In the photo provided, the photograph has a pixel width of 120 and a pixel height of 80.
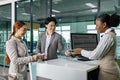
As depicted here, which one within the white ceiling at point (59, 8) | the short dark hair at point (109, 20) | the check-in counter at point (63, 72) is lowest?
the check-in counter at point (63, 72)

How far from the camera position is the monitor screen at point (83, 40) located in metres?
2.35

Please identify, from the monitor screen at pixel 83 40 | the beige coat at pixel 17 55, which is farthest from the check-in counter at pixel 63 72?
the monitor screen at pixel 83 40

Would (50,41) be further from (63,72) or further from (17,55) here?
(63,72)

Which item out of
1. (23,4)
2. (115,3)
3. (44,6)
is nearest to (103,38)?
(115,3)

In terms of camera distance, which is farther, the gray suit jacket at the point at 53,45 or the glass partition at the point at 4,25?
the glass partition at the point at 4,25

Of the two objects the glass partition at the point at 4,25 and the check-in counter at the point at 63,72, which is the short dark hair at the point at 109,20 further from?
the glass partition at the point at 4,25

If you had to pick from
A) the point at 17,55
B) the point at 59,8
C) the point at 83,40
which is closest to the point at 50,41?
the point at 83,40

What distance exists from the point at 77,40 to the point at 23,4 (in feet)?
13.1

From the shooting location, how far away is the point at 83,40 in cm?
238

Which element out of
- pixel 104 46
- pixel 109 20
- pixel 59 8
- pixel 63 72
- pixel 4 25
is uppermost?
pixel 59 8

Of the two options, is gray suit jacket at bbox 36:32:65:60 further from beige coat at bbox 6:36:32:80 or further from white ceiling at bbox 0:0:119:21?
white ceiling at bbox 0:0:119:21

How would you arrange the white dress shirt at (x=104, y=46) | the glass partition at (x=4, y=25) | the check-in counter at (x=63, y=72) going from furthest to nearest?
1. the glass partition at (x=4, y=25)
2. the white dress shirt at (x=104, y=46)
3. the check-in counter at (x=63, y=72)

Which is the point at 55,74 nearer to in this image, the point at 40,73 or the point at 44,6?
the point at 40,73

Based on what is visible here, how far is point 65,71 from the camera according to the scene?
1.53 metres
